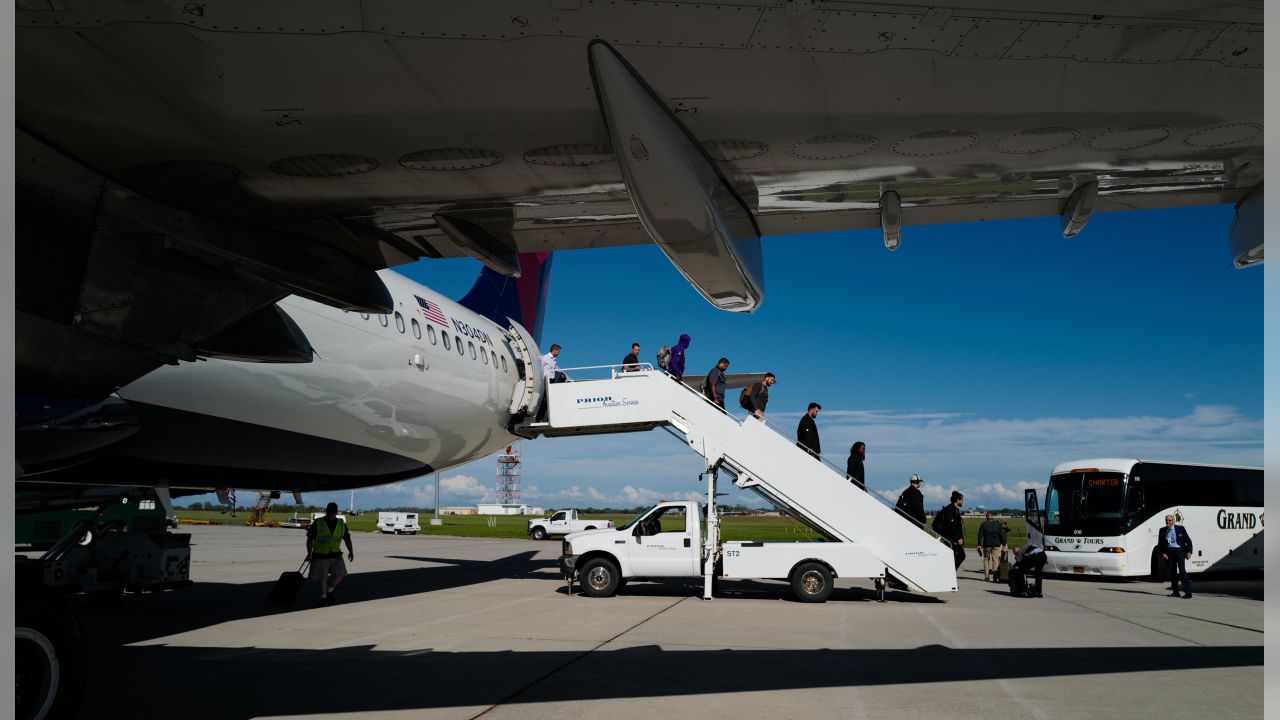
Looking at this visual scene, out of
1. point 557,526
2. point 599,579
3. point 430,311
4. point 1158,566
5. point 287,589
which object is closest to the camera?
point 287,589

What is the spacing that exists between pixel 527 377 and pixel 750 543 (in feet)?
19.1

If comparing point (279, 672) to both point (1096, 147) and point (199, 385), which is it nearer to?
point (199, 385)

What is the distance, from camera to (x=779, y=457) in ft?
51.1

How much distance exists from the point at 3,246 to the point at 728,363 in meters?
14.2

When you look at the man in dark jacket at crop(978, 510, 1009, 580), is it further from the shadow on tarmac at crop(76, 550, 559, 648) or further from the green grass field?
the shadow on tarmac at crop(76, 550, 559, 648)

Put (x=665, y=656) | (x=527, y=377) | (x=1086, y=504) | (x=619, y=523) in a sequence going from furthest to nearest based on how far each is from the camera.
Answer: (x=619, y=523) → (x=1086, y=504) → (x=527, y=377) → (x=665, y=656)

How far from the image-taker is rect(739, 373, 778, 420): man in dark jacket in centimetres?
1628

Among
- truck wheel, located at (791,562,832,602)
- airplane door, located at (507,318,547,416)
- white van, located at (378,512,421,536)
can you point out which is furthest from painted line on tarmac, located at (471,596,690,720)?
white van, located at (378,512,421,536)

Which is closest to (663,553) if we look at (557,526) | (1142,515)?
(1142,515)

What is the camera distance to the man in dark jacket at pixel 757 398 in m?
16.3

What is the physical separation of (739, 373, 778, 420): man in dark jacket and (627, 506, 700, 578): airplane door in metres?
2.28

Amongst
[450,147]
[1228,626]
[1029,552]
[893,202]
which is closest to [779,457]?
[1029,552]

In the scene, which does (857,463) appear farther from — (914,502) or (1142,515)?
A: (1142,515)

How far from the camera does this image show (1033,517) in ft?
80.4
